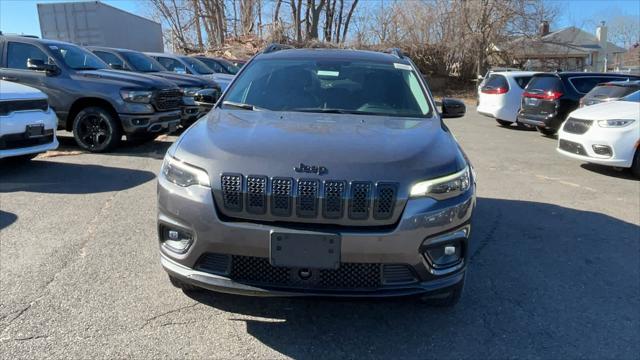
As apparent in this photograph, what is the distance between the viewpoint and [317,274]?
9.45 feet

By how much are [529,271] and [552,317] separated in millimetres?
788

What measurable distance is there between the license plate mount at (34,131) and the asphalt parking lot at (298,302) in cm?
119

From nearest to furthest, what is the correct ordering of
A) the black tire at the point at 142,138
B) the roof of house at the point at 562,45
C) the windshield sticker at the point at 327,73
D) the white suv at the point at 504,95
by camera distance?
the windshield sticker at the point at 327,73 → the black tire at the point at 142,138 → the white suv at the point at 504,95 → the roof of house at the point at 562,45

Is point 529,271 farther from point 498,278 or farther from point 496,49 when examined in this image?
point 496,49

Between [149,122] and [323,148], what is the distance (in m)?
6.61

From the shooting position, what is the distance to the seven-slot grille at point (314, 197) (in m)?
2.83

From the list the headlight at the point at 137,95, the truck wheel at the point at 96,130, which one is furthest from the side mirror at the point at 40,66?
the headlight at the point at 137,95

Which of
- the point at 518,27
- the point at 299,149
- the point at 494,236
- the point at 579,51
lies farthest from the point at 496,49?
the point at 299,149

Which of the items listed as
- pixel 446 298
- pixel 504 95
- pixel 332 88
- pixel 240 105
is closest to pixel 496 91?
pixel 504 95

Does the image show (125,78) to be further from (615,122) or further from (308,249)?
(615,122)

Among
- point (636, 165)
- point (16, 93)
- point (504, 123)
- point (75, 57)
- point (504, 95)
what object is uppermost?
point (75, 57)

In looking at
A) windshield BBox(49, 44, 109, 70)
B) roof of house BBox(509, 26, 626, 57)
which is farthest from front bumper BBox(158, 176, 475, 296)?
roof of house BBox(509, 26, 626, 57)

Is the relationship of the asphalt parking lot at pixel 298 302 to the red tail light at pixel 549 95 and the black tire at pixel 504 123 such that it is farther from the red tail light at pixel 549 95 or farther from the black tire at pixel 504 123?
the black tire at pixel 504 123

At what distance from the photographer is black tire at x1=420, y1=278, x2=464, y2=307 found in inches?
120
